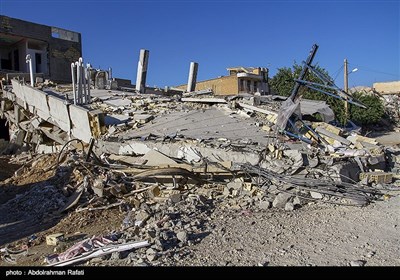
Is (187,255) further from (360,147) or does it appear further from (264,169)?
(360,147)

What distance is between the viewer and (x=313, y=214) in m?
5.90

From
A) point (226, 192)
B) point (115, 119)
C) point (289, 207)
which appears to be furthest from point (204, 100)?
point (289, 207)

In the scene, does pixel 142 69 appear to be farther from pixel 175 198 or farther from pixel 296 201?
pixel 296 201

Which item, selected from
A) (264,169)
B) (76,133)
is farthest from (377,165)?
(76,133)

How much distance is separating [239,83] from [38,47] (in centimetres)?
1647

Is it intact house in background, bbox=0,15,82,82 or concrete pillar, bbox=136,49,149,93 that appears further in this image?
intact house in background, bbox=0,15,82,82

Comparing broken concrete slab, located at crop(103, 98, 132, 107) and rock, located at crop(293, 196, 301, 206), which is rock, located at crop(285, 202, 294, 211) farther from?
broken concrete slab, located at crop(103, 98, 132, 107)

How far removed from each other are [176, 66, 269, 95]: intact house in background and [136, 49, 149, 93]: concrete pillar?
14.6 meters

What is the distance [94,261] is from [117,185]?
281 centimetres

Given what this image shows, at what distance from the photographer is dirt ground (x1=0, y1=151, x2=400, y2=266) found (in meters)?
4.11

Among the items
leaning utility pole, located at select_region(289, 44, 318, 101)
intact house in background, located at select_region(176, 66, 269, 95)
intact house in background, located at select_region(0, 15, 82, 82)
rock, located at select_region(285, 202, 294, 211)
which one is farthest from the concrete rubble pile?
intact house in background, located at select_region(176, 66, 269, 95)

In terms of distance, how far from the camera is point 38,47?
26.5 m

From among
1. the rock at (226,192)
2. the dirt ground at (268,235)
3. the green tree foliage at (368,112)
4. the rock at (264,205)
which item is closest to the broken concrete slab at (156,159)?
the rock at (226,192)

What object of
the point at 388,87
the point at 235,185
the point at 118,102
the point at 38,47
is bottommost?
the point at 235,185
